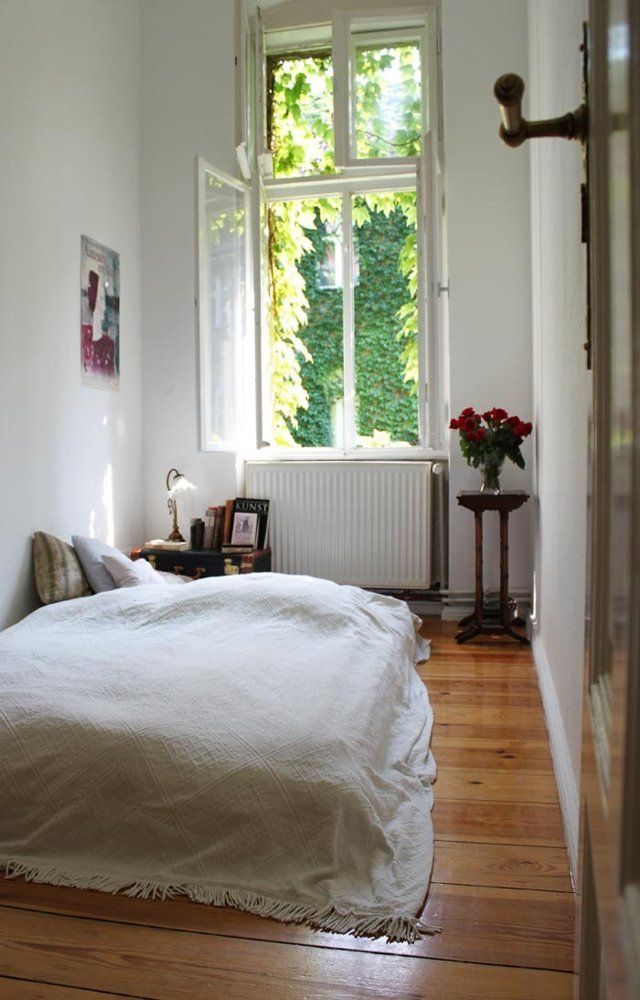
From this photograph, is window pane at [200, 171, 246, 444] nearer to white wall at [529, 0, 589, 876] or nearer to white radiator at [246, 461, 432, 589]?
white radiator at [246, 461, 432, 589]

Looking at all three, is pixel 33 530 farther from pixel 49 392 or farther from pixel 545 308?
pixel 545 308

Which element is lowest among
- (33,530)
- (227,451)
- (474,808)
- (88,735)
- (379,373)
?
(474,808)

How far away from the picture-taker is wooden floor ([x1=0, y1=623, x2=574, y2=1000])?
1640 millimetres

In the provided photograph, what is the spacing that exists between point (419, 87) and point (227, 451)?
241 cm

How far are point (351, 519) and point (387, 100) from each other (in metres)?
2.47

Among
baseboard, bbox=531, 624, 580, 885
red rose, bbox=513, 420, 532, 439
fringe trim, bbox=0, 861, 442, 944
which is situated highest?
red rose, bbox=513, 420, 532, 439

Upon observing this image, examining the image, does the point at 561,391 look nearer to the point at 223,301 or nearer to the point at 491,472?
the point at 491,472

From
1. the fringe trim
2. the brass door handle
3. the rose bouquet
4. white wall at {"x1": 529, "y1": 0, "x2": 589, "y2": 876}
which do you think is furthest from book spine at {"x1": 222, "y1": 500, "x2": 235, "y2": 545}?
the brass door handle

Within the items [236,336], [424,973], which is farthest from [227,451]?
[424,973]

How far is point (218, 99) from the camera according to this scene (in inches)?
210

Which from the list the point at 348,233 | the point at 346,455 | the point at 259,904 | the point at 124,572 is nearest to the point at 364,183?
the point at 348,233

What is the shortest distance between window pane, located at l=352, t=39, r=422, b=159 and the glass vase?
77.3 inches

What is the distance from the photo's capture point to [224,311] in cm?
502

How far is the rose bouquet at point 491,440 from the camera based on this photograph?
4.50 meters
